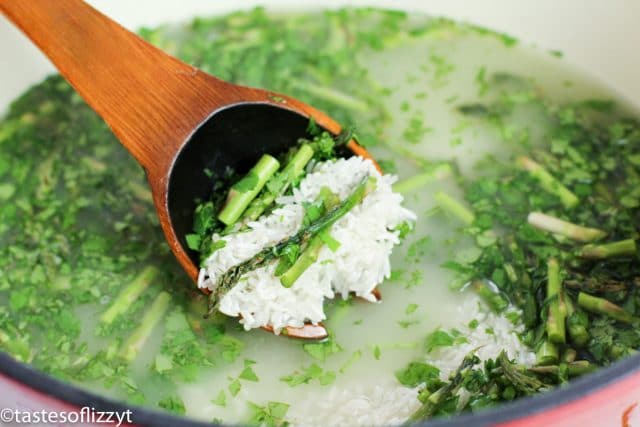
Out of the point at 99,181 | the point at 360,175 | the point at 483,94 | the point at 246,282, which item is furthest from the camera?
the point at 483,94

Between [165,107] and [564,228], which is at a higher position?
[165,107]

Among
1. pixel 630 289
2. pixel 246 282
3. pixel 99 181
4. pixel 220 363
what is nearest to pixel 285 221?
pixel 246 282

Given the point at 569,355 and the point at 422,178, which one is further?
the point at 422,178

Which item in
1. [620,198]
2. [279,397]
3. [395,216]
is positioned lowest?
[279,397]

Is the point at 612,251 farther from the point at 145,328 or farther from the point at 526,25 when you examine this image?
the point at 145,328

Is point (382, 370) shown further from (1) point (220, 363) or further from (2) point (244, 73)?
(2) point (244, 73)

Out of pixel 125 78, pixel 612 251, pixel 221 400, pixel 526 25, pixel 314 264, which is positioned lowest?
pixel 221 400

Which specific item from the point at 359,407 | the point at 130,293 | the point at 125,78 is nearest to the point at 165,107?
the point at 125,78

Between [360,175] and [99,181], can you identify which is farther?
[99,181]
